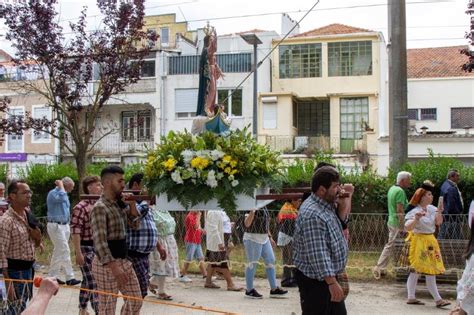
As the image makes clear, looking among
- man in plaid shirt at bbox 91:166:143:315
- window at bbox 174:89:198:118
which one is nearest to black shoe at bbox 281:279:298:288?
man in plaid shirt at bbox 91:166:143:315

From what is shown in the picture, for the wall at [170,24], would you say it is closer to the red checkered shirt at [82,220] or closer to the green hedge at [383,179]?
the green hedge at [383,179]

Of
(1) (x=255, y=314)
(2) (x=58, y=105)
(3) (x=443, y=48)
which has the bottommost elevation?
(1) (x=255, y=314)

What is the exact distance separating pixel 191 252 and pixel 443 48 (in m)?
30.5

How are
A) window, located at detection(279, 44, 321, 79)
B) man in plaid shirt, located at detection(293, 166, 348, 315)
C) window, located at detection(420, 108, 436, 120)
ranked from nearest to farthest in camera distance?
1. man in plaid shirt, located at detection(293, 166, 348, 315)
2. window, located at detection(420, 108, 436, 120)
3. window, located at detection(279, 44, 321, 79)

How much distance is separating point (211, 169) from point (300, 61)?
30295mm

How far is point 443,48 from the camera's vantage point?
1496 inches

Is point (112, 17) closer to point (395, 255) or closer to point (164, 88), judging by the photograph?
point (395, 255)

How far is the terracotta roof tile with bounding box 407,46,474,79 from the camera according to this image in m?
34.0

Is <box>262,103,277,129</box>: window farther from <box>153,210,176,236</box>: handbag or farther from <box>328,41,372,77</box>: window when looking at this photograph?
<box>153,210,176,236</box>: handbag

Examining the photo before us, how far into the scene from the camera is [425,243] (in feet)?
30.8

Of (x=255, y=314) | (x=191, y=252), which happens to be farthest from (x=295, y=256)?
(x=191, y=252)

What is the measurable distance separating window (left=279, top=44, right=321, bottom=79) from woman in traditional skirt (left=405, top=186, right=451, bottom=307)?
26275mm

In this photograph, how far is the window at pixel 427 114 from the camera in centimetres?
3234

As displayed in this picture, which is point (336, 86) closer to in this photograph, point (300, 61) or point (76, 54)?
point (300, 61)
